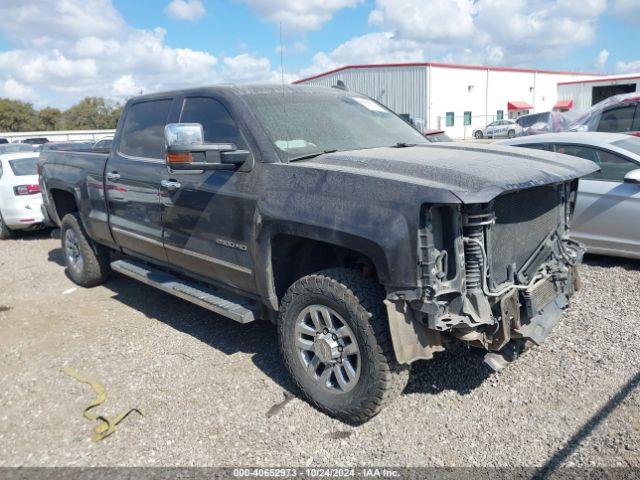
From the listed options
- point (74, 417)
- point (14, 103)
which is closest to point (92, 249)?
point (74, 417)

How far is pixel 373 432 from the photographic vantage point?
3.28m

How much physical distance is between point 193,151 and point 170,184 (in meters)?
0.88

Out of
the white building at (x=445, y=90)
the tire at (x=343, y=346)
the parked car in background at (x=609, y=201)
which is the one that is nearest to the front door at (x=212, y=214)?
the tire at (x=343, y=346)

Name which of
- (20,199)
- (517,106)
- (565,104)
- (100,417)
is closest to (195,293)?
(100,417)

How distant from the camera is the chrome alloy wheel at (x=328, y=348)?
10.8 feet

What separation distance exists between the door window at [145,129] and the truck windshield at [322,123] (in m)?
1.08

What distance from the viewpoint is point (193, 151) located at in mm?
3488

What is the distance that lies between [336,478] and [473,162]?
1931mm

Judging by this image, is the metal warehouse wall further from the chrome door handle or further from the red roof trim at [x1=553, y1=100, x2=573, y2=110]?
the chrome door handle

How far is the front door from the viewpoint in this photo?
3746mm

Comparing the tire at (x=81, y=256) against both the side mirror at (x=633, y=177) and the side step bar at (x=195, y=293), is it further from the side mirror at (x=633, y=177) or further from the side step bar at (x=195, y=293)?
the side mirror at (x=633, y=177)

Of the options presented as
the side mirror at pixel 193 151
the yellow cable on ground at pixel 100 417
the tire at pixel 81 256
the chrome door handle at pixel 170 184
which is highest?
the side mirror at pixel 193 151

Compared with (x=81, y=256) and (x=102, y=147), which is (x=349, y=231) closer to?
(x=81, y=256)

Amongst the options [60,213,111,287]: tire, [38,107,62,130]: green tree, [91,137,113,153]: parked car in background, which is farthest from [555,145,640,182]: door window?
[38,107,62,130]: green tree
